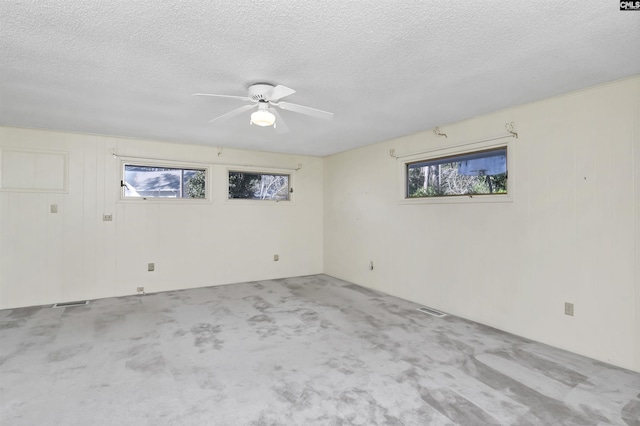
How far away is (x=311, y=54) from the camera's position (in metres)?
2.11

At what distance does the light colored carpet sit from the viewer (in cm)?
194

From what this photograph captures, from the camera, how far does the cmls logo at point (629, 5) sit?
158cm

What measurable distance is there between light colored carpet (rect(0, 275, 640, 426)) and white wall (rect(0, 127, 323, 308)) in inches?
25.5

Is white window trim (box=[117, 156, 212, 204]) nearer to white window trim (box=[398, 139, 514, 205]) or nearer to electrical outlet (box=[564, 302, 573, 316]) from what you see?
white window trim (box=[398, 139, 514, 205])

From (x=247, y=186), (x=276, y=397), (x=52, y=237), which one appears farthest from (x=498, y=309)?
(x=52, y=237)

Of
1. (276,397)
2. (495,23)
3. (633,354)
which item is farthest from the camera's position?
(633,354)

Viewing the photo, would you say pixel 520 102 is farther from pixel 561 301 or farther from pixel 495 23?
pixel 561 301

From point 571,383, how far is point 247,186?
4.85 metres

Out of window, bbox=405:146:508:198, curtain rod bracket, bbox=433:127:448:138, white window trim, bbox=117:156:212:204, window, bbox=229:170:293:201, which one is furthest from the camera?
window, bbox=229:170:293:201

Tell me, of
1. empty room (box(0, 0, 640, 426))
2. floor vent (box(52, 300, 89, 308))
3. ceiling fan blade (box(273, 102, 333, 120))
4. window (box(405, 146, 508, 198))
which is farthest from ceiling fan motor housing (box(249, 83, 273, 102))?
floor vent (box(52, 300, 89, 308))

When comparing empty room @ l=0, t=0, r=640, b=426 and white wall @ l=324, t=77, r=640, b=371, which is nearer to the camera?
empty room @ l=0, t=0, r=640, b=426

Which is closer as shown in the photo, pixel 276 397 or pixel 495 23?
pixel 495 23

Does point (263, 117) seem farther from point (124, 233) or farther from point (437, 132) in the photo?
point (124, 233)

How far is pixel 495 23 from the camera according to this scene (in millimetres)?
1757
